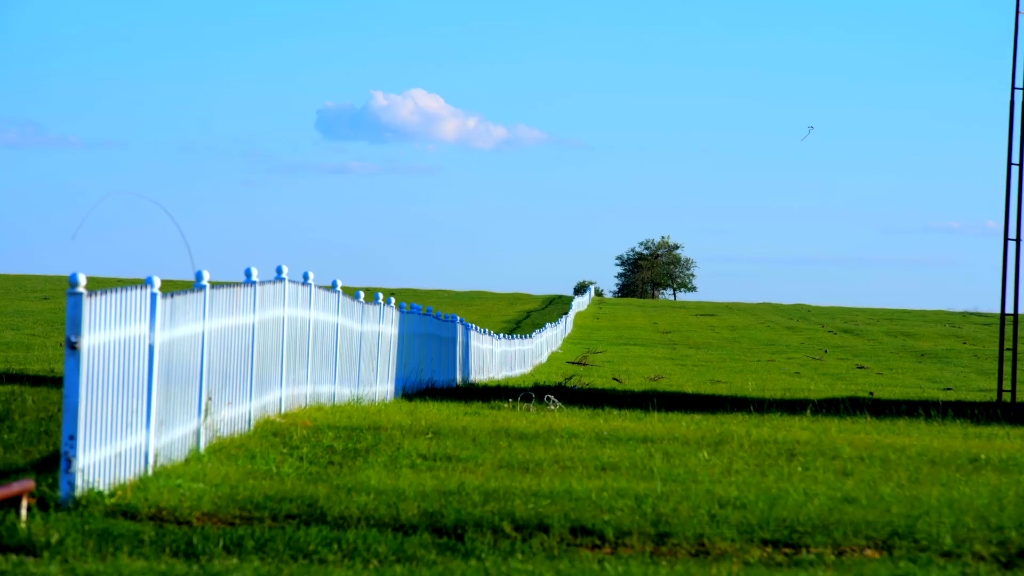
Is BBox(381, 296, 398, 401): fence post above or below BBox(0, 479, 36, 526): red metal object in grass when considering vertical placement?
above

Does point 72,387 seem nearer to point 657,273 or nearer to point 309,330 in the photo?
point 309,330

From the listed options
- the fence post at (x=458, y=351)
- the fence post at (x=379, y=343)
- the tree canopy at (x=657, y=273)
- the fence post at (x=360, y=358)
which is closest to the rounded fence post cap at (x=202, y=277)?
the fence post at (x=360, y=358)

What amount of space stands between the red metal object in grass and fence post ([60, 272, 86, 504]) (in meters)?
0.25

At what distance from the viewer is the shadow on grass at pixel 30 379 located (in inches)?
581

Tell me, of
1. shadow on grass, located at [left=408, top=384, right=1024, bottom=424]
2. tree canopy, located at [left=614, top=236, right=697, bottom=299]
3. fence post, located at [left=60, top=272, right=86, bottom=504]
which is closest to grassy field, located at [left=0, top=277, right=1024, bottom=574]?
fence post, located at [left=60, top=272, right=86, bottom=504]

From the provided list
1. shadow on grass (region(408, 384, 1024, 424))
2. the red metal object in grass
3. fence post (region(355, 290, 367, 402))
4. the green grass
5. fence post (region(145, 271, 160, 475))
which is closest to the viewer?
the red metal object in grass

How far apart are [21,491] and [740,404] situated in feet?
42.2

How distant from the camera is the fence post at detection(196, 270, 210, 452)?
10078mm

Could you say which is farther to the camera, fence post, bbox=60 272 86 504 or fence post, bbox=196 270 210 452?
fence post, bbox=196 270 210 452

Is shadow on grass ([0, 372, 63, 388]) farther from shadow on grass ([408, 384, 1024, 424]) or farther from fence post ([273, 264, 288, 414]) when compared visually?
shadow on grass ([408, 384, 1024, 424])

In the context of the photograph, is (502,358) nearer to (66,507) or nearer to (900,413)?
(900,413)

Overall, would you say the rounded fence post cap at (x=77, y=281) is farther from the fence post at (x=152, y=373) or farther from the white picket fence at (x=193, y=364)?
the fence post at (x=152, y=373)

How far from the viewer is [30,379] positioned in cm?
1577

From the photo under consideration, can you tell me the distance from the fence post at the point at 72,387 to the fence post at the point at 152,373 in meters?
0.91
